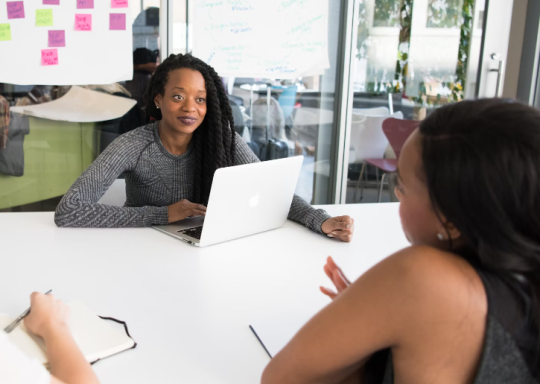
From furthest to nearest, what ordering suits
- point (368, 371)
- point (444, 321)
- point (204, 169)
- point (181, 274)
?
point (204, 169), point (181, 274), point (368, 371), point (444, 321)

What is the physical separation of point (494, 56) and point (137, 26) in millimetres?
2249

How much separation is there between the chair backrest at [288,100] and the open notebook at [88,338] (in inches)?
95.3

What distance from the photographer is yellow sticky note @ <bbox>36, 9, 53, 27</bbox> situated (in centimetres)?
267

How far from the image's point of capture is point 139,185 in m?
1.92

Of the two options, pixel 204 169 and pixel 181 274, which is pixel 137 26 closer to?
pixel 204 169

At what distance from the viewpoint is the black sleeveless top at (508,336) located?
2.07 ft

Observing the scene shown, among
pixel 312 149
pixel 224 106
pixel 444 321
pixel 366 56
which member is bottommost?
pixel 312 149

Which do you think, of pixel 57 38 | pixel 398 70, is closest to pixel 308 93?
pixel 398 70

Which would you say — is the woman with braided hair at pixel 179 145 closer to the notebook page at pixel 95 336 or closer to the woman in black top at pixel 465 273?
the notebook page at pixel 95 336

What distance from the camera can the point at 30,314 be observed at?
38.2 inches

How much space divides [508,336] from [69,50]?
8.57 ft

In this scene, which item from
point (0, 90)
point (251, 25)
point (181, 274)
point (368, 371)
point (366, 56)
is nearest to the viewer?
point (368, 371)

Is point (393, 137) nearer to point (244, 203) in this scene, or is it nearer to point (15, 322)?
point (244, 203)

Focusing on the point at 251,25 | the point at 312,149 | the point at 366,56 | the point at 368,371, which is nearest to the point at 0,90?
the point at 251,25
